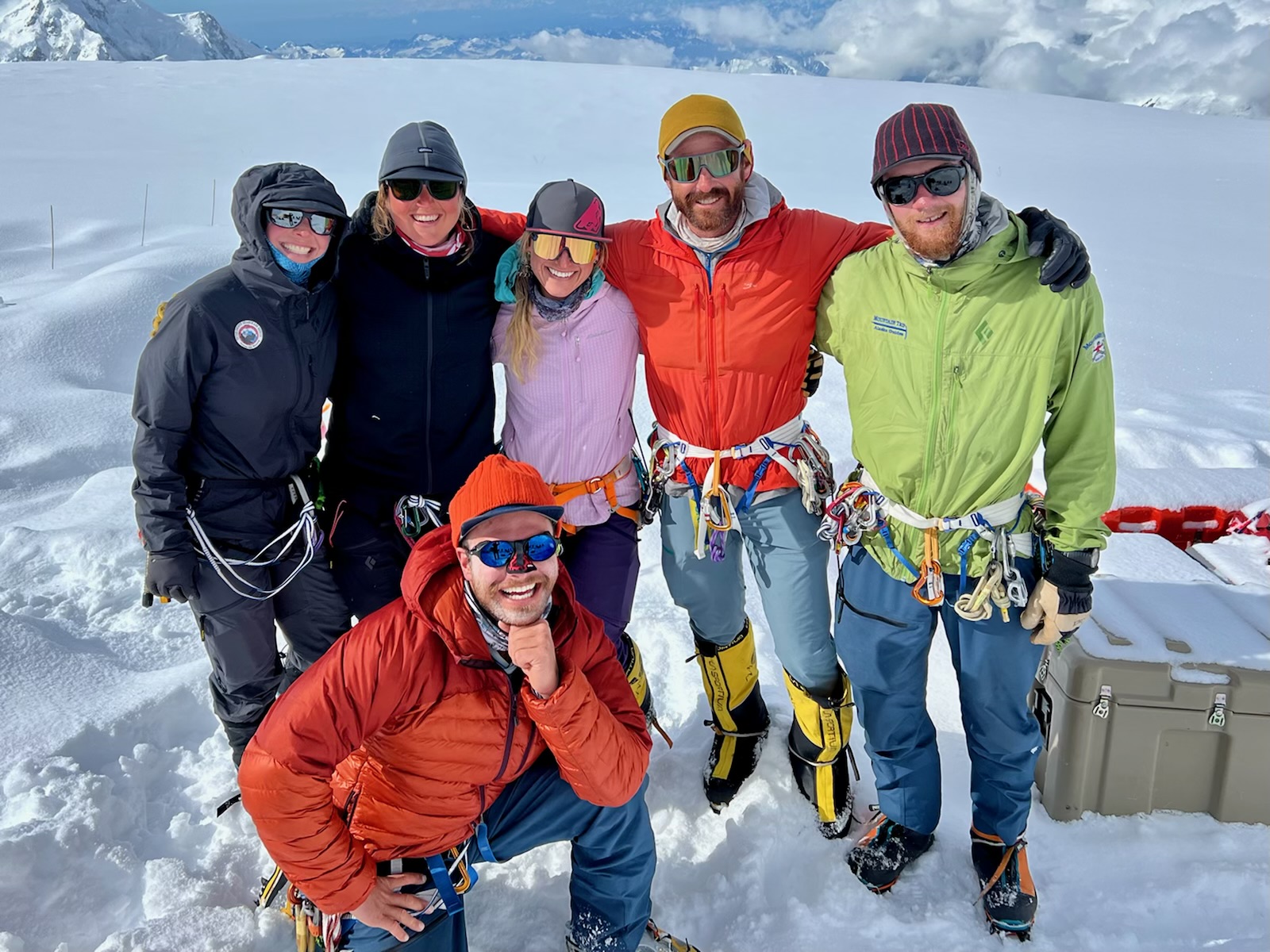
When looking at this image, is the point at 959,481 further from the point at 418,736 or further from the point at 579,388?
the point at 418,736

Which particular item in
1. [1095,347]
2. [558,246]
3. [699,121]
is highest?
[699,121]

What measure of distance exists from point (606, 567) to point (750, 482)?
514 millimetres

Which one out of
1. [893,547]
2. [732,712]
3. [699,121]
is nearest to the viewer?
[893,547]

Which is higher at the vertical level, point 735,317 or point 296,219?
point 296,219

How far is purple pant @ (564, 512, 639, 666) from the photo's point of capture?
2709 mm

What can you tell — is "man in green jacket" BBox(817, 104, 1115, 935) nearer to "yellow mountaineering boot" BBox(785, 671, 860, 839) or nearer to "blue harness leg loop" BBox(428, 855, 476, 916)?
"yellow mountaineering boot" BBox(785, 671, 860, 839)

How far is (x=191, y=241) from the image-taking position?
39.8 feet

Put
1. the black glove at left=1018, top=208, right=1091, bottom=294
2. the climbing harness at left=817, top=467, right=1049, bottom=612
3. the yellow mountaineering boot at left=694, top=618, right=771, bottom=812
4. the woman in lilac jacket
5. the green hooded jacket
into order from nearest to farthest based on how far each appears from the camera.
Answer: the black glove at left=1018, top=208, right=1091, bottom=294
the green hooded jacket
the climbing harness at left=817, top=467, right=1049, bottom=612
the woman in lilac jacket
the yellow mountaineering boot at left=694, top=618, right=771, bottom=812

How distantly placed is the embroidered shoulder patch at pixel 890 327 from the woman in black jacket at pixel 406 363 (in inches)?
44.5

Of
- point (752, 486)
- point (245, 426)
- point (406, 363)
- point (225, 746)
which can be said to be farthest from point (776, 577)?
point (225, 746)

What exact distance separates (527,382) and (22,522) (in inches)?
131

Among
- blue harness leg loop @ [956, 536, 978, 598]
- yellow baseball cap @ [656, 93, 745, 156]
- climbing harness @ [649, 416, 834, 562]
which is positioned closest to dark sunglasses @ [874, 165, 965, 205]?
yellow baseball cap @ [656, 93, 745, 156]

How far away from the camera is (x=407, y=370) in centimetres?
259

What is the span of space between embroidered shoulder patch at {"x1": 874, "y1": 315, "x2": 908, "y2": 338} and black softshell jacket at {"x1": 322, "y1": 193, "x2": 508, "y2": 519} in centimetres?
113
